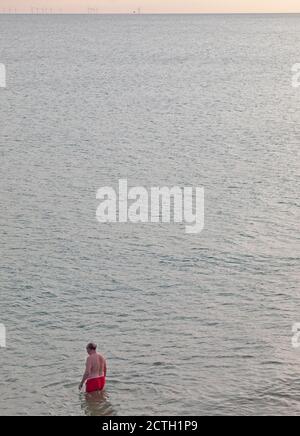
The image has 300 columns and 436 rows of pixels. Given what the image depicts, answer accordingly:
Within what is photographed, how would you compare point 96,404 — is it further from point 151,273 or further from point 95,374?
point 151,273

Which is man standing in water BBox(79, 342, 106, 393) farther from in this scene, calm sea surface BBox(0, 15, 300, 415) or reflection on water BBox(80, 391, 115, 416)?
calm sea surface BBox(0, 15, 300, 415)

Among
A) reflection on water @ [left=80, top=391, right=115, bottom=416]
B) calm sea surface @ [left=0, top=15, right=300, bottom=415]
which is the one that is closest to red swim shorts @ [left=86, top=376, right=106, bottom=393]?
reflection on water @ [left=80, top=391, right=115, bottom=416]

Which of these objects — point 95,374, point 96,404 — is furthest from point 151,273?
point 96,404

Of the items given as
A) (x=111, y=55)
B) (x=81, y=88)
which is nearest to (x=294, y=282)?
(x=81, y=88)

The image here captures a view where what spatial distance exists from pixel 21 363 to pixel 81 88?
85.8m

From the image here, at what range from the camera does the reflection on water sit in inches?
987

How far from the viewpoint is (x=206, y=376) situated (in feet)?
89.7

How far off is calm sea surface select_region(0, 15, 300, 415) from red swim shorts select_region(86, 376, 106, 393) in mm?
298

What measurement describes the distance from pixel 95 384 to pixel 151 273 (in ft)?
35.4

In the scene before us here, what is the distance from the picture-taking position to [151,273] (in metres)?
36.1

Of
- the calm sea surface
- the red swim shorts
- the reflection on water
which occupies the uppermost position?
the calm sea surface

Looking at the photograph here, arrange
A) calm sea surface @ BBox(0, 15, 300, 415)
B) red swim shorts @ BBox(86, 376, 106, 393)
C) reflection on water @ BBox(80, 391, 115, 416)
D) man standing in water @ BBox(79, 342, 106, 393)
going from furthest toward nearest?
calm sea surface @ BBox(0, 15, 300, 415)
red swim shorts @ BBox(86, 376, 106, 393)
man standing in water @ BBox(79, 342, 106, 393)
reflection on water @ BBox(80, 391, 115, 416)

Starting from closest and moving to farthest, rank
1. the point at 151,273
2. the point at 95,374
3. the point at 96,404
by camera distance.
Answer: the point at 96,404 → the point at 95,374 → the point at 151,273
